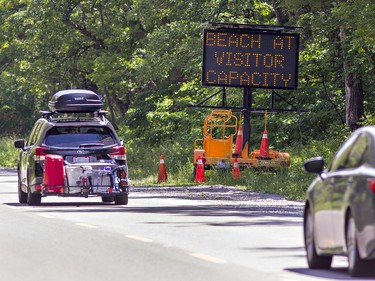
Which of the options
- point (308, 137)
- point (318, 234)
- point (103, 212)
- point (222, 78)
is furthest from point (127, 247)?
point (308, 137)

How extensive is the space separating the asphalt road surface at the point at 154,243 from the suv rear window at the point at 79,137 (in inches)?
46.0

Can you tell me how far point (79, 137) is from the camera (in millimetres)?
24391

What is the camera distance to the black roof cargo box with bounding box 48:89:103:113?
2652cm

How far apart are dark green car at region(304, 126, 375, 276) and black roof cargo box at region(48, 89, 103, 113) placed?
44.7 feet

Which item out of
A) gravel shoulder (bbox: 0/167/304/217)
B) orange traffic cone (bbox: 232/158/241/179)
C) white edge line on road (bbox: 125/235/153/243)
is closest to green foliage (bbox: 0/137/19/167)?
orange traffic cone (bbox: 232/158/241/179)

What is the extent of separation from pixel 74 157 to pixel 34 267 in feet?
35.8

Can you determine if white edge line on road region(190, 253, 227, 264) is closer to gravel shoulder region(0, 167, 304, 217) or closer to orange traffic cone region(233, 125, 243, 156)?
gravel shoulder region(0, 167, 304, 217)

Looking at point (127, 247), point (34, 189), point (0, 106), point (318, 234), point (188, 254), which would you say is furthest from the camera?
point (0, 106)

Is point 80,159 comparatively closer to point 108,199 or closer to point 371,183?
point 108,199

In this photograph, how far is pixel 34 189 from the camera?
24266 millimetres

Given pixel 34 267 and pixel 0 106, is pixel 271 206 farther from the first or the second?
pixel 0 106

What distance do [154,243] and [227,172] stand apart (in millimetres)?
17966

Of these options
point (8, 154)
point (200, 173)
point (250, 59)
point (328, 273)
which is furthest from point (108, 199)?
point (8, 154)

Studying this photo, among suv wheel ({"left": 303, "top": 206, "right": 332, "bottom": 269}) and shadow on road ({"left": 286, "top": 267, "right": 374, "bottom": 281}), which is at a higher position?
suv wheel ({"left": 303, "top": 206, "right": 332, "bottom": 269})
